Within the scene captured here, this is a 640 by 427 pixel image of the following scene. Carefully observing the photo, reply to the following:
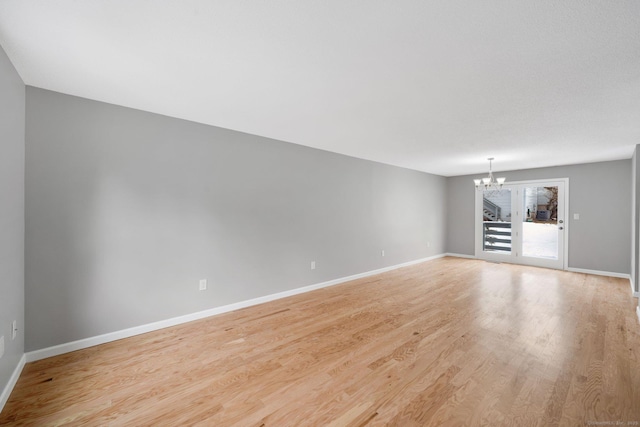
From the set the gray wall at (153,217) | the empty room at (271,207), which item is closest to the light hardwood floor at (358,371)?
the empty room at (271,207)

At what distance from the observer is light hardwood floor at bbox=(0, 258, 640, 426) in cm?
164

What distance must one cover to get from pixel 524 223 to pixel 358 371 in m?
6.27

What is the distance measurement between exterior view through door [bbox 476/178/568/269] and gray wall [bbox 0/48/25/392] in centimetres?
805

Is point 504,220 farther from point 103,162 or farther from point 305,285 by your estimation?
point 103,162

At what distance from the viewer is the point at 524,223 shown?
20.3ft

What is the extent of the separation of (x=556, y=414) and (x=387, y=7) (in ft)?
8.62

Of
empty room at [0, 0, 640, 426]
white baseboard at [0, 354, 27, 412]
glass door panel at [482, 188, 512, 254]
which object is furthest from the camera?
glass door panel at [482, 188, 512, 254]

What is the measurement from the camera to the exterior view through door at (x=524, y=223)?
570 cm

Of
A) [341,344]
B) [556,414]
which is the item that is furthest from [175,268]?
[556,414]

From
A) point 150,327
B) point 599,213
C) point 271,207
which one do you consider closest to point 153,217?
point 150,327

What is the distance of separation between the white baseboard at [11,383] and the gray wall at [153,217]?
15cm

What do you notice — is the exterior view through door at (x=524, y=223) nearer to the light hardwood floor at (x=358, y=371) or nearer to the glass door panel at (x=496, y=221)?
the glass door panel at (x=496, y=221)

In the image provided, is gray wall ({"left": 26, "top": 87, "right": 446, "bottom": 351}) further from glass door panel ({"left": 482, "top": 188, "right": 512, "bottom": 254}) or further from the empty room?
glass door panel ({"left": 482, "top": 188, "right": 512, "bottom": 254})

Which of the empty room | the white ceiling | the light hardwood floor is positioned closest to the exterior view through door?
the empty room
